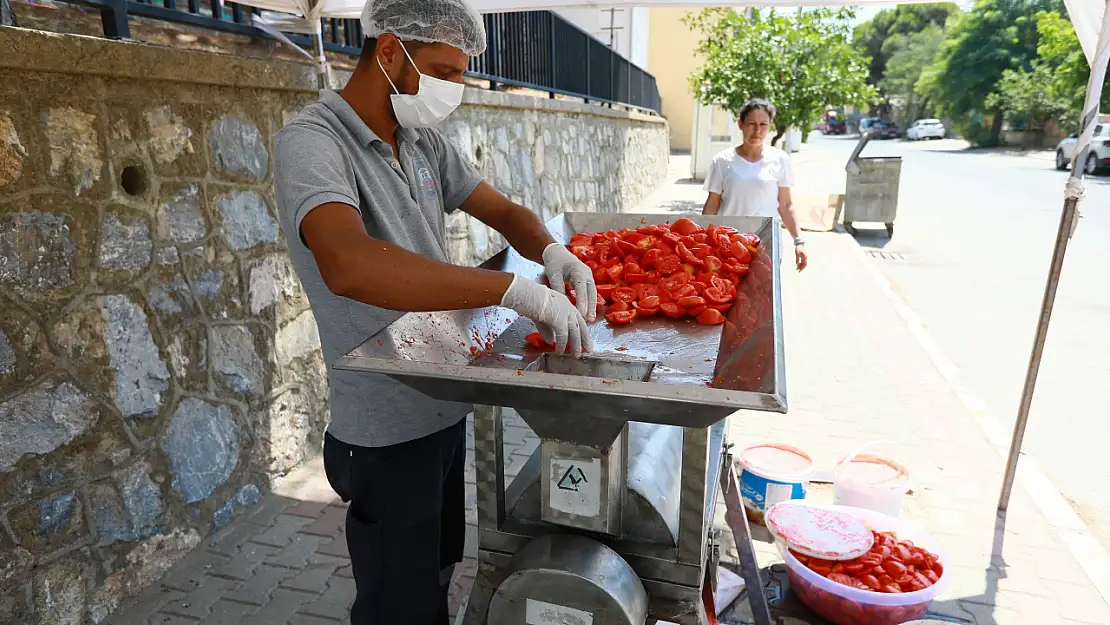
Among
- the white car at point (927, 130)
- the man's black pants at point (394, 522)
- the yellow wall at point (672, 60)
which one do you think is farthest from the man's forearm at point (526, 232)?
the white car at point (927, 130)

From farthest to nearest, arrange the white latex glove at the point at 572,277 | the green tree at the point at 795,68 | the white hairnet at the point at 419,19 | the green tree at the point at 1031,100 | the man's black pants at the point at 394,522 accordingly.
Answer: the green tree at the point at 1031,100, the green tree at the point at 795,68, the white latex glove at the point at 572,277, the man's black pants at the point at 394,522, the white hairnet at the point at 419,19

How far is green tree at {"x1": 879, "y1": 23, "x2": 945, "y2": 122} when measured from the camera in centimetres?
6681

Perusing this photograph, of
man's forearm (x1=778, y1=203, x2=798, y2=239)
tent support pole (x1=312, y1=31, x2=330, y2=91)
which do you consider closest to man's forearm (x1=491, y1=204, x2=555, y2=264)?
tent support pole (x1=312, y1=31, x2=330, y2=91)

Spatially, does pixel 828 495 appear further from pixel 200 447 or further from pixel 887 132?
pixel 887 132

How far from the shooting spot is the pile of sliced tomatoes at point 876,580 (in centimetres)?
271

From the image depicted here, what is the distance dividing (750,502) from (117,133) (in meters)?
3.28

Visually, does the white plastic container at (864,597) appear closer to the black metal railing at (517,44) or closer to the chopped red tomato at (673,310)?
the chopped red tomato at (673,310)

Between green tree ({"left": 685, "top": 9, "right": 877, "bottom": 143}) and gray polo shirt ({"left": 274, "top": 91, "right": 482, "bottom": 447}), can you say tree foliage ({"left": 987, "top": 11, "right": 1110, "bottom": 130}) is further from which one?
gray polo shirt ({"left": 274, "top": 91, "right": 482, "bottom": 447})

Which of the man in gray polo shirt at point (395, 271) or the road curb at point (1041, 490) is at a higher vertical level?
the man in gray polo shirt at point (395, 271)

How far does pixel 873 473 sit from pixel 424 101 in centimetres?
295

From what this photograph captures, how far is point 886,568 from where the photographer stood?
9.25 feet

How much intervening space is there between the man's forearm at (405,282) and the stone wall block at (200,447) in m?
2.04

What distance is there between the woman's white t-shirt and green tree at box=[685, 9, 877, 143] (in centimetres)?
516

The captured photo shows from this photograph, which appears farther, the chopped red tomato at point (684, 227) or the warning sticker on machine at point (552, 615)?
the chopped red tomato at point (684, 227)
